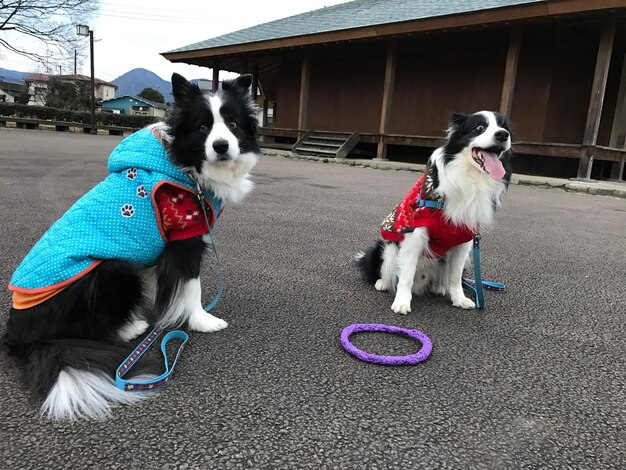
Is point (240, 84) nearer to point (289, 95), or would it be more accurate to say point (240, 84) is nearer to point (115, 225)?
point (115, 225)

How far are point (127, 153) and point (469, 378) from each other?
1.96 metres

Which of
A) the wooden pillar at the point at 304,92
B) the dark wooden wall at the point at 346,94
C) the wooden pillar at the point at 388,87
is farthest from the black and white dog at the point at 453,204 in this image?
the wooden pillar at the point at 304,92

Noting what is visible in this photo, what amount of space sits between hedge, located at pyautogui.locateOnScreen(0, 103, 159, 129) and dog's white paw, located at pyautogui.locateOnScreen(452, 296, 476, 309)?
35.7 m

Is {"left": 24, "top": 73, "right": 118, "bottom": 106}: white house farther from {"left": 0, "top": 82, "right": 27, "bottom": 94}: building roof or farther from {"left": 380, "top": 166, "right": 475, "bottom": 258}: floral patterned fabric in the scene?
{"left": 380, "top": 166, "right": 475, "bottom": 258}: floral patterned fabric

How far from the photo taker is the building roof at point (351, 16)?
41.1 feet

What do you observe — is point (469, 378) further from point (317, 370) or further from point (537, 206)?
point (537, 206)

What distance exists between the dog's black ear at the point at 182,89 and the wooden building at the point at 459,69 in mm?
10963

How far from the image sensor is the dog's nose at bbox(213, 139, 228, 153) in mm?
2211

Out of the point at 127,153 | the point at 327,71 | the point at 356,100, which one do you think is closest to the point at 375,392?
the point at 127,153

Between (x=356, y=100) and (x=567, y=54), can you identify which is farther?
(x=356, y=100)

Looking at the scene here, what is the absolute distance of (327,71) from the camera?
1852 cm

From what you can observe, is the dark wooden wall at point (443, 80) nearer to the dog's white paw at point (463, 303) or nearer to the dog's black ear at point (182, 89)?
the dog's white paw at point (463, 303)

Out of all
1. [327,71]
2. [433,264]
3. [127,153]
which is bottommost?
[433,264]

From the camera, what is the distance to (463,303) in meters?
2.99
